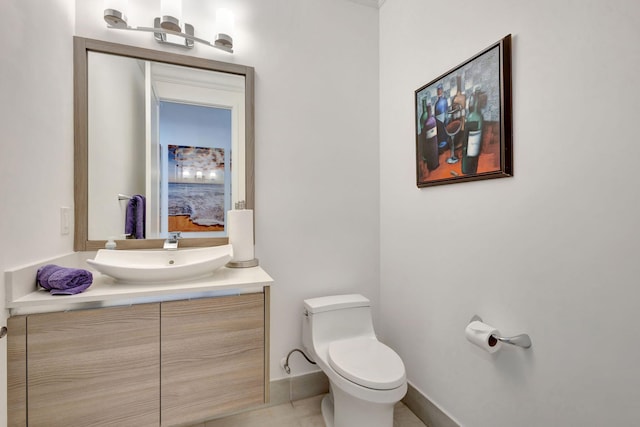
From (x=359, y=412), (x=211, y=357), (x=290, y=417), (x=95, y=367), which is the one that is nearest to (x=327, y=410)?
(x=290, y=417)

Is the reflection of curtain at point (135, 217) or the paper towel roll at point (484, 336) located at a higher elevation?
the reflection of curtain at point (135, 217)

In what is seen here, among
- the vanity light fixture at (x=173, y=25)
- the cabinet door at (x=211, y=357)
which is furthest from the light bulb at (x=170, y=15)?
the cabinet door at (x=211, y=357)

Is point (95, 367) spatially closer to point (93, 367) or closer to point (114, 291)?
point (93, 367)

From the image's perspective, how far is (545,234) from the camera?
1.07m

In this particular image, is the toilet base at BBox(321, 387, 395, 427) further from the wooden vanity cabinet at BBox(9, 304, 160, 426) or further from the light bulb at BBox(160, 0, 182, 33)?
the light bulb at BBox(160, 0, 182, 33)

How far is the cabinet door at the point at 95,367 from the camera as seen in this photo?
38.9 inches

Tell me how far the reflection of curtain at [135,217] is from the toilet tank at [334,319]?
0.98 meters

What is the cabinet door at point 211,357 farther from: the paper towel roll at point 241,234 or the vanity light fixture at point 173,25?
the vanity light fixture at point 173,25

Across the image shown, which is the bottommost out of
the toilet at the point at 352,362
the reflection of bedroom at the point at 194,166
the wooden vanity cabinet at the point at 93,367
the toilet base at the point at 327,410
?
the toilet base at the point at 327,410

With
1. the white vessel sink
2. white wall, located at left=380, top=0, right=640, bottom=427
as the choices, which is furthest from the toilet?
the white vessel sink

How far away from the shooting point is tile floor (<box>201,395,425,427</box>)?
1.63 metres

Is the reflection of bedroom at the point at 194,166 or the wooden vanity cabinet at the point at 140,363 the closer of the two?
the wooden vanity cabinet at the point at 140,363

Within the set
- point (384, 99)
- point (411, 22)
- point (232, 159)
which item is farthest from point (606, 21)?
point (232, 159)

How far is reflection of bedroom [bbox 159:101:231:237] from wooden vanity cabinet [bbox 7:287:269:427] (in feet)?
2.02
